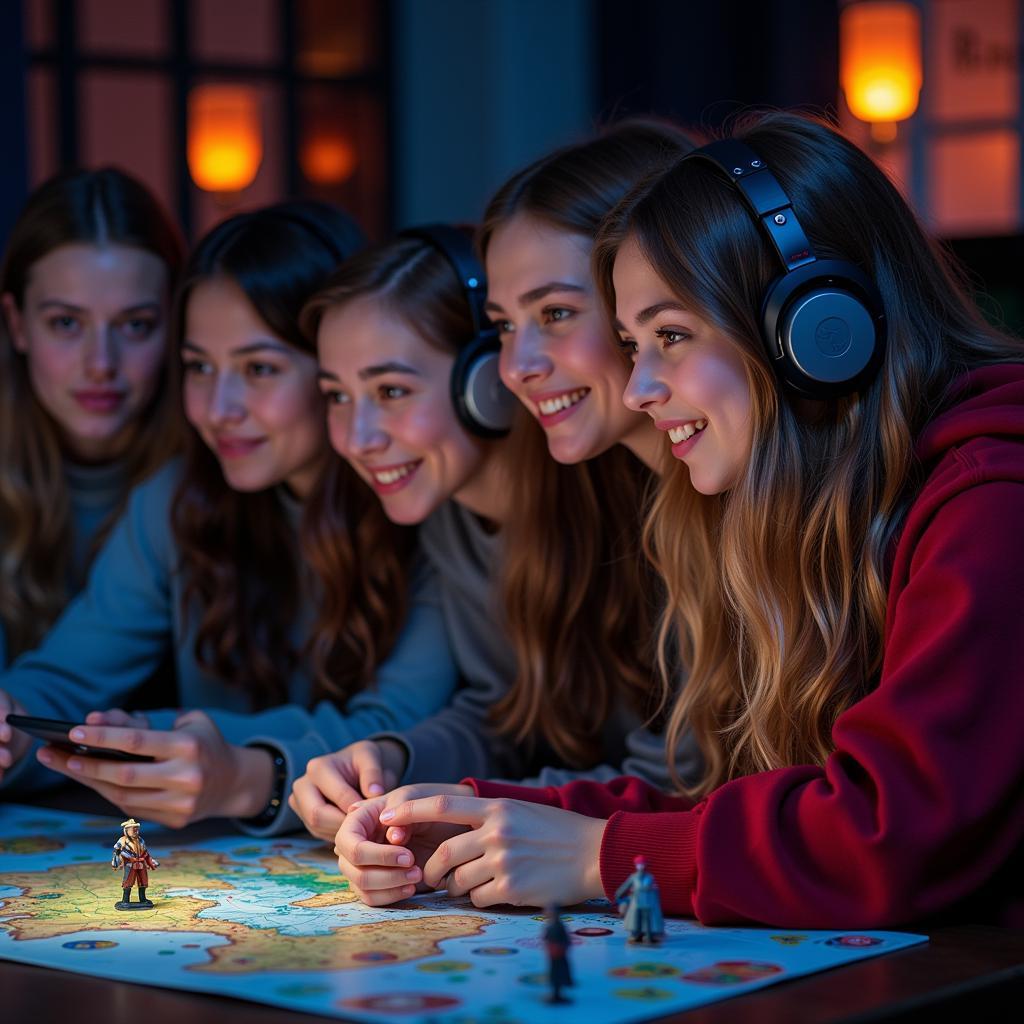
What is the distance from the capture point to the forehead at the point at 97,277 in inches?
89.9

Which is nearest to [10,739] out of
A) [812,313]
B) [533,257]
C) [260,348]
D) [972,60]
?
[260,348]

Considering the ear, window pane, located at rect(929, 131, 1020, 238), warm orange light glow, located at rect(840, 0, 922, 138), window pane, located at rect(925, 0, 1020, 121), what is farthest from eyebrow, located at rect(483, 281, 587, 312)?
window pane, located at rect(925, 0, 1020, 121)

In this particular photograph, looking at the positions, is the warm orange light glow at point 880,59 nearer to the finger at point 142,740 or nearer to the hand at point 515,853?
the finger at point 142,740

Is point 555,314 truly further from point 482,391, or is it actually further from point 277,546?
point 277,546

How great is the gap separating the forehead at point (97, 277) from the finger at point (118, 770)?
882mm

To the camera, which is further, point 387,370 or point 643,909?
point 387,370

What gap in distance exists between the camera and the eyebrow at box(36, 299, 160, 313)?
7.52 feet

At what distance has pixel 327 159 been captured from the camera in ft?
17.3

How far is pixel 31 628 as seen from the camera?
2305mm

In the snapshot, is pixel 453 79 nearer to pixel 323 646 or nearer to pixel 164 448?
pixel 164 448

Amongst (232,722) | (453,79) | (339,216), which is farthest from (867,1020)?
(453,79)

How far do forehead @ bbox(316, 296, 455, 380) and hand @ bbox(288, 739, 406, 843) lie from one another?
1.70ft

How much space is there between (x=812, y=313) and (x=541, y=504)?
2.05 feet

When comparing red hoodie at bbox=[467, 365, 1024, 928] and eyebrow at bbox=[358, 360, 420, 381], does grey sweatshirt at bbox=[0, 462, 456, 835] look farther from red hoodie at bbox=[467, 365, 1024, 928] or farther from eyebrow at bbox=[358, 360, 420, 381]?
red hoodie at bbox=[467, 365, 1024, 928]
